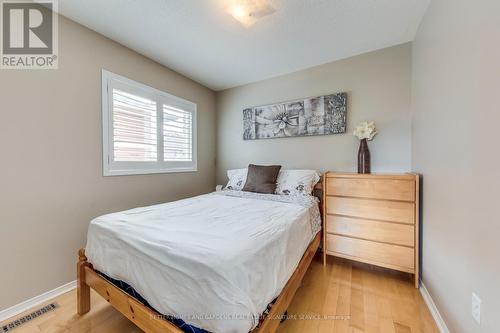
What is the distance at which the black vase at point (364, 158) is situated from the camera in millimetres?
2131

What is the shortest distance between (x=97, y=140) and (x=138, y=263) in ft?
4.97

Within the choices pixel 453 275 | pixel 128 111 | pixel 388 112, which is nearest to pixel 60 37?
pixel 128 111

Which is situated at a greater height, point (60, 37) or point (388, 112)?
point (60, 37)

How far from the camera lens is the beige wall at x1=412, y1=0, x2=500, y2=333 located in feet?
2.86

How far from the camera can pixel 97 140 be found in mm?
1972

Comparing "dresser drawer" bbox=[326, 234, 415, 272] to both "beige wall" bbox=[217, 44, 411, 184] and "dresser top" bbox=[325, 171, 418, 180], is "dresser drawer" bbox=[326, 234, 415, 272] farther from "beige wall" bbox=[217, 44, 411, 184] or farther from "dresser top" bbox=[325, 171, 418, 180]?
"beige wall" bbox=[217, 44, 411, 184]

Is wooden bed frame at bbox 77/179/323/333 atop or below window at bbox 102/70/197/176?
below

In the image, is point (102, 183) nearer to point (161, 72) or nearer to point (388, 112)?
point (161, 72)

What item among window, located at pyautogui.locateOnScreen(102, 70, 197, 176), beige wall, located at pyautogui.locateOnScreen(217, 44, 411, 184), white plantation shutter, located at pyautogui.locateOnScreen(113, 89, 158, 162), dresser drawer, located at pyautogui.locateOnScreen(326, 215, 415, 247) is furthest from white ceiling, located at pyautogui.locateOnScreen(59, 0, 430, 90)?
dresser drawer, located at pyautogui.locateOnScreen(326, 215, 415, 247)

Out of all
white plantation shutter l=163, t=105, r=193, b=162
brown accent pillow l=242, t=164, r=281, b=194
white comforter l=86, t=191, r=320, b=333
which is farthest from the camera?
white plantation shutter l=163, t=105, r=193, b=162

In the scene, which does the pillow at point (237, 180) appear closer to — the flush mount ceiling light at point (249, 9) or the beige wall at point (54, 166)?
the beige wall at point (54, 166)

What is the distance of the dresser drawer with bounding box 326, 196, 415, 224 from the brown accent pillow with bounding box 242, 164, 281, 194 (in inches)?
26.2

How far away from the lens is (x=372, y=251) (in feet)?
6.25

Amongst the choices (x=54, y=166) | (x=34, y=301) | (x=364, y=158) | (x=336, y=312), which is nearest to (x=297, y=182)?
(x=364, y=158)
